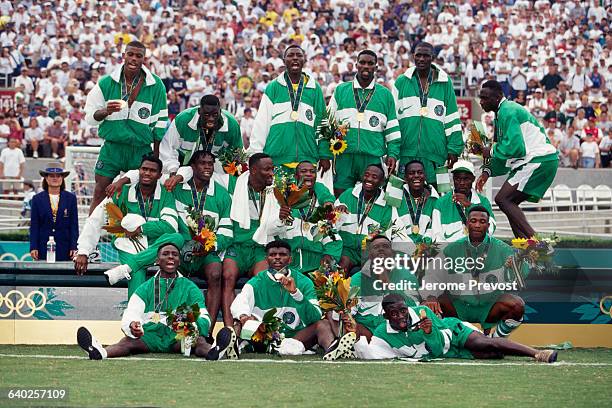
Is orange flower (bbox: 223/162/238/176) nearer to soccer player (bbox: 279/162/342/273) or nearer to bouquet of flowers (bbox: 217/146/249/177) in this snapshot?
bouquet of flowers (bbox: 217/146/249/177)

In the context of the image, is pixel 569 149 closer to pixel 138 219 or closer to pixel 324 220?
pixel 324 220

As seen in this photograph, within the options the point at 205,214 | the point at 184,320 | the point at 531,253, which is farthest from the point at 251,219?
the point at 531,253

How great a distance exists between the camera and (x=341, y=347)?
39.5ft

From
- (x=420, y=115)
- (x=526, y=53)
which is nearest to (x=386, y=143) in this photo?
(x=420, y=115)

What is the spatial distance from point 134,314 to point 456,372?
2.99 metres

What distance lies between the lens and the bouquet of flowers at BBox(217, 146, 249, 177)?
13750 mm

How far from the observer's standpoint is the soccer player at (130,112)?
46.2 feet

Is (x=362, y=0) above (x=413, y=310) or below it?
above

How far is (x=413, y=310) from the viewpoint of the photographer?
39.6ft

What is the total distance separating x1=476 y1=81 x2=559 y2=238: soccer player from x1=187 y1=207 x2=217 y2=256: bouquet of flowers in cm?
292

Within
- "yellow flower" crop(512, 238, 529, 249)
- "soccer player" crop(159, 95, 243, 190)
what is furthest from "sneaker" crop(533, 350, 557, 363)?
"soccer player" crop(159, 95, 243, 190)

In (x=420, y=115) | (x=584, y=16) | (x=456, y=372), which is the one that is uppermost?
(x=584, y=16)

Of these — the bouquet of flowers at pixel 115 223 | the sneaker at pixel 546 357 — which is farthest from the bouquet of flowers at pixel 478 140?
the bouquet of flowers at pixel 115 223

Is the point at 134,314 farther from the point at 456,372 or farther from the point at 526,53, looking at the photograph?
the point at 526,53
